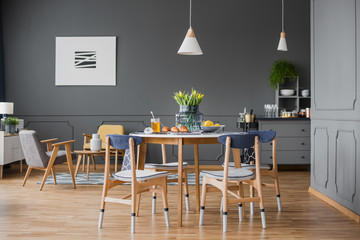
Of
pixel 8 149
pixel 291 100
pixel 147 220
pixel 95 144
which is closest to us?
pixel 147 220

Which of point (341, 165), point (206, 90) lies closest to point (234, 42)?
point (206, 90)

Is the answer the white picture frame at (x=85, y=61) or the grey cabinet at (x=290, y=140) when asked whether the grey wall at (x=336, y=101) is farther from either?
the white picture frame at (x=85, y=61)

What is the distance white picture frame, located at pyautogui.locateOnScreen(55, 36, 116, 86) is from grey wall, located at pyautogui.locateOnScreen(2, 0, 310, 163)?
12cm

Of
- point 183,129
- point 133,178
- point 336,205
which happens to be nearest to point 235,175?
point 183,129

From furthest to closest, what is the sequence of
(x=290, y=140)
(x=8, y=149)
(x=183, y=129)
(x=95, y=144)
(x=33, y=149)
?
(x=290, y=140), (x=8, y=149), (x=95, y=144), (x=33, y=149), (x=183, y=129)

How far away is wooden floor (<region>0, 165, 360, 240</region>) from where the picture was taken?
125 inches

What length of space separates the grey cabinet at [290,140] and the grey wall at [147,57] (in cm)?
58

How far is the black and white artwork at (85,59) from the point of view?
23.4 feet

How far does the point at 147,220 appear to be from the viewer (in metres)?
3.61

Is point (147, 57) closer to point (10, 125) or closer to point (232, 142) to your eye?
point (10, 125)

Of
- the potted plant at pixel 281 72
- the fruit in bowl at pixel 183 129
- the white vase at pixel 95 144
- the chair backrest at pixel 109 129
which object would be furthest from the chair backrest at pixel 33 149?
the potted plant at pixel 281 72

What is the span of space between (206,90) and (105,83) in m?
1.87

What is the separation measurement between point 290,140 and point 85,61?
393 centimetres

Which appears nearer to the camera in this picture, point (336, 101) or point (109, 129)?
point (336, 101)
